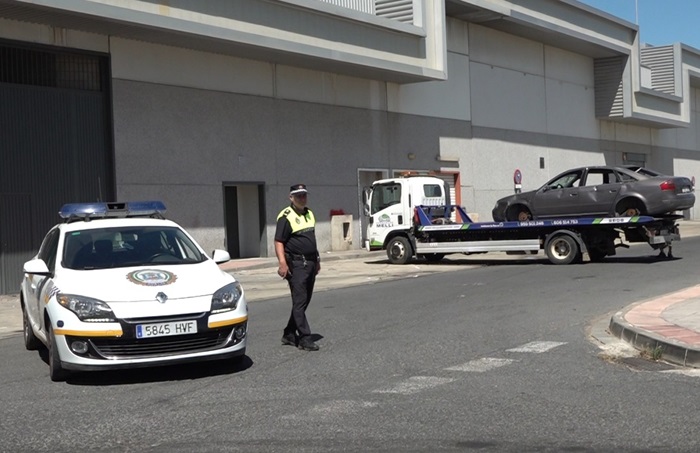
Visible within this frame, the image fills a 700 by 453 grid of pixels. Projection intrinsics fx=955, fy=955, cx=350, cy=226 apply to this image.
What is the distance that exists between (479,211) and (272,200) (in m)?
12.2

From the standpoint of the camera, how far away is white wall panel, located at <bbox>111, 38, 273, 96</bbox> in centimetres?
2452

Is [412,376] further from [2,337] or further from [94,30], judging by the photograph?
[94,30]

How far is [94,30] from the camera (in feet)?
76.0

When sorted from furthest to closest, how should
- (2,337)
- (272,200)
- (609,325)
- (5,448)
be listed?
(272,200) < (2,337) < (609,325) < (5,448)

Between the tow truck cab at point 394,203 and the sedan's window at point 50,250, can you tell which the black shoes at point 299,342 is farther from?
the tow truck cab at point 394,203

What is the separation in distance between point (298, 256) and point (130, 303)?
2456mm

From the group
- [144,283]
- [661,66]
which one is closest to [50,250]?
[144,283]

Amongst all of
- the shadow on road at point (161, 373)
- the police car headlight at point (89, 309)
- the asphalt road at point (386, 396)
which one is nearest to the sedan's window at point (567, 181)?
the asphalt road at point (386, 396)

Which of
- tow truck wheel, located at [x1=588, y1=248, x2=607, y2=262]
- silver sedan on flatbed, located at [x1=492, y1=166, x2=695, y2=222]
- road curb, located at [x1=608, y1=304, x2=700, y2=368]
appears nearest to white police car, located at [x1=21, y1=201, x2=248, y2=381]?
road curb, located at [x1=608, y1=304, x2=700, y2=368]

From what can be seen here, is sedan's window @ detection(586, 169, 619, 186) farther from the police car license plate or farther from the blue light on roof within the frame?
the police car license plate

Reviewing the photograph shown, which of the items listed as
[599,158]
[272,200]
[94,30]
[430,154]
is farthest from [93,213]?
[599,158]

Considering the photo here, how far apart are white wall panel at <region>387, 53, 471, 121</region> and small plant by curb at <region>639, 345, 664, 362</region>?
2464cm

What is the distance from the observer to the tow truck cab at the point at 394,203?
2562cm

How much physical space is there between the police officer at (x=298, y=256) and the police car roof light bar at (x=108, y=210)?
1.61 meters
